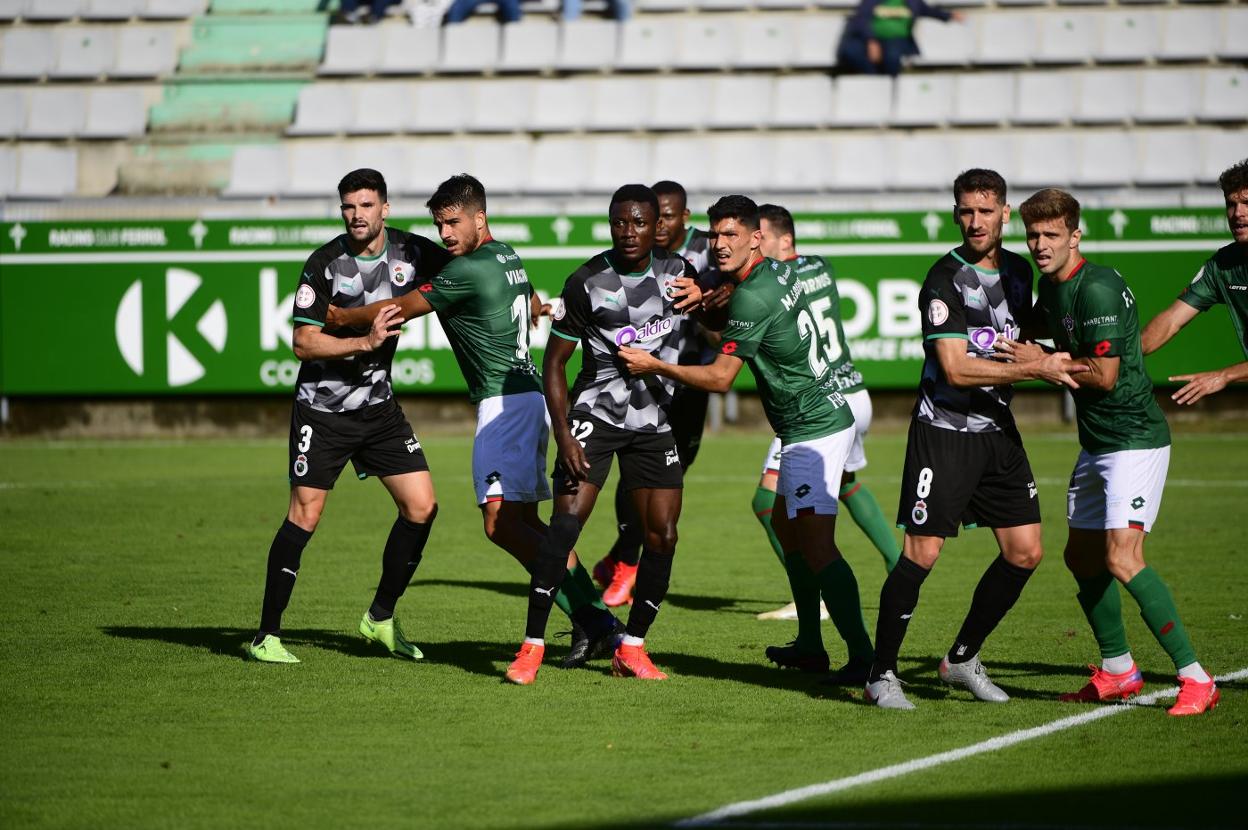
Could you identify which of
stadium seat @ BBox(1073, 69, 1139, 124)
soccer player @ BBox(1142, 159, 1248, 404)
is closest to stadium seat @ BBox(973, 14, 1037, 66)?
stadium seat @ BBox(1073, 69, 1139, 124)

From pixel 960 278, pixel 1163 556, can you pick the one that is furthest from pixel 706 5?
pixel 960 278

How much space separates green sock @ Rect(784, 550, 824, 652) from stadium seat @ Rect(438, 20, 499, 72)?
56.4ft

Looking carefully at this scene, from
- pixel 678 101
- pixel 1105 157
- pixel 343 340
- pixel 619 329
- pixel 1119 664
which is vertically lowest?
pixel 1119 664

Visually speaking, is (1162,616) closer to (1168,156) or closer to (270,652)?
(270,652)

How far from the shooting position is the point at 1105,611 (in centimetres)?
683

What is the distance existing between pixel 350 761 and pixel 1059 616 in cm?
479

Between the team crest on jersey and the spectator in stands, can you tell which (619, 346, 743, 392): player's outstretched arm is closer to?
the team crest on jersey

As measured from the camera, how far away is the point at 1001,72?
22.5 m

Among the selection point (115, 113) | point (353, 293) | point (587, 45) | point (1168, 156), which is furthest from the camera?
point (115, 113)

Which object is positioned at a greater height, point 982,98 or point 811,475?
point 982,98

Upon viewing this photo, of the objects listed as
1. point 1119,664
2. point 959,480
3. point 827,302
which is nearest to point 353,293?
point 827,302

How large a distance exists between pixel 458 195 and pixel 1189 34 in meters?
17.7

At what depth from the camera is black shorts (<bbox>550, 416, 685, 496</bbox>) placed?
736cm

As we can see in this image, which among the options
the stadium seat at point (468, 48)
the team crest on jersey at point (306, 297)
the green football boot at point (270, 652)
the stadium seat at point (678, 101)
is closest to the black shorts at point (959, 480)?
the team crest on jersey at point (306, 297)
